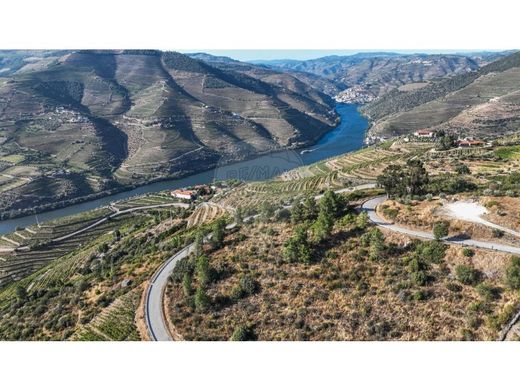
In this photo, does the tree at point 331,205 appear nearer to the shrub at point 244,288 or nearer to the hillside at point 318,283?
the hillside at point 318,283

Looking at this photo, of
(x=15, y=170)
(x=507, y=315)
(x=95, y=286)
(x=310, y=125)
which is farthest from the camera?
(x=310, y=125)

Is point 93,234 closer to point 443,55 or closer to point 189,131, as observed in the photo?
point 189,131

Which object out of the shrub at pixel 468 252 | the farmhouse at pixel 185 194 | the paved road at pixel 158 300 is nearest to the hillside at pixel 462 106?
the farmhouse at pixel 185 194

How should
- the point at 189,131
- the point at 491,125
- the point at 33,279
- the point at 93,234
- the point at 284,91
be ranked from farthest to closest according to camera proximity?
the point at 284,91, the point at 189,131, the point at 491,125, the point at 93,234, the point at 33,279

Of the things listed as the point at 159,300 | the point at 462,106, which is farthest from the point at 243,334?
the point at 462,106

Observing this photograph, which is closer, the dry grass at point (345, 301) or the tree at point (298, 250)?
the dry grass at point (345, 301)

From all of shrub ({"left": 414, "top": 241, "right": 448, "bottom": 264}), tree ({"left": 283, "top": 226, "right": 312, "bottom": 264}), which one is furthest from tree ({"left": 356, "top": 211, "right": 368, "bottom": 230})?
shrub ({"left": 414, "top": 241, "right": 448, "bottom": 264})

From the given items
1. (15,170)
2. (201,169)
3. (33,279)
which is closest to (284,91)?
(201,169)

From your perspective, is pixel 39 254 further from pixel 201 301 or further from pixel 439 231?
pixel 439 231
